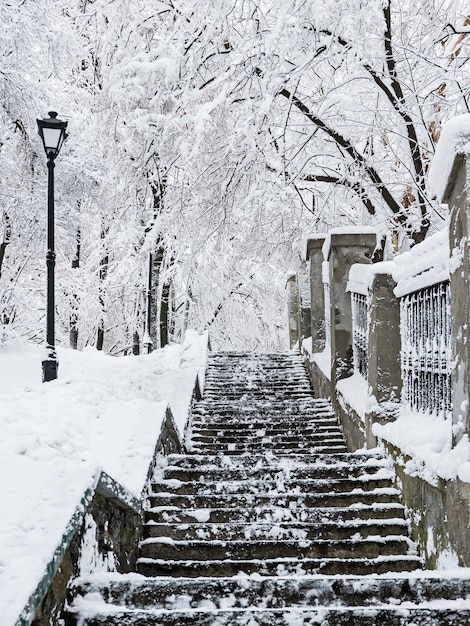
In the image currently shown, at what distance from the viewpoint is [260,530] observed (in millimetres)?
4301

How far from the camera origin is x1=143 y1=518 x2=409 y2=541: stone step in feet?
14.1

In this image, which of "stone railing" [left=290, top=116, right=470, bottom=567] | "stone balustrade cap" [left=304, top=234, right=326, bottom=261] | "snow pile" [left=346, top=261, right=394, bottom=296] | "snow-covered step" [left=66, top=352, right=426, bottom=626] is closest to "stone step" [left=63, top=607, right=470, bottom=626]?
"snow-covered step" [left=66, top=352, right=426, bottom=626]

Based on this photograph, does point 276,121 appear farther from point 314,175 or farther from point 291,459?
point 291,459

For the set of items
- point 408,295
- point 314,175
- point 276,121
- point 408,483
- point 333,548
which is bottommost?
point 333,548

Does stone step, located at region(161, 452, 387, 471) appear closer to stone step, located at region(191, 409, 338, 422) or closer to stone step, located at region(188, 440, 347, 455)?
stone step, located at region(188, 440, 347, 455)

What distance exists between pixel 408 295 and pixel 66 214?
11597 millimetres

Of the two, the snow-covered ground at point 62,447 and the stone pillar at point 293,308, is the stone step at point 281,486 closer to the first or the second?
the snow-covered ground at point 62,447

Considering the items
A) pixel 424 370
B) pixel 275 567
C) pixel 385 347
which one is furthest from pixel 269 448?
pixel 275 567

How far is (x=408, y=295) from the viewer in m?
5.25

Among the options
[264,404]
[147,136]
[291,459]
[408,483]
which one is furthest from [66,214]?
[408,483]

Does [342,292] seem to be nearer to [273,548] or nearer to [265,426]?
[265,426]

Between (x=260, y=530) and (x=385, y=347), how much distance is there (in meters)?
2.11

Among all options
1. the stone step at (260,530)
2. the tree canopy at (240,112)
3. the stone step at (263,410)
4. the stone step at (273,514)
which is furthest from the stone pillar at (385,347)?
the tree canopy at (240,112)

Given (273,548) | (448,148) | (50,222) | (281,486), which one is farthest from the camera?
(50,222)
